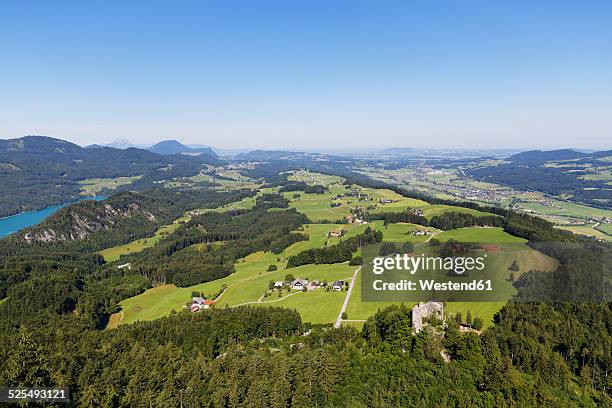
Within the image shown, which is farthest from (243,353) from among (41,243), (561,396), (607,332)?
(41,243)

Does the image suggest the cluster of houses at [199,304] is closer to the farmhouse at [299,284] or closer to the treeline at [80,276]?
the farmhouse at [299,284]

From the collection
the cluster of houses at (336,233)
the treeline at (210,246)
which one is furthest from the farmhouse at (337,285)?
the cluster of houses at (336,233)

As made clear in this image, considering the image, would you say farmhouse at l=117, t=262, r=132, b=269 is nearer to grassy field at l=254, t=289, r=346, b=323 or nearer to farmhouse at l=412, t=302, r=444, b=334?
grassy field at l=254, t=289, r=346, b=323

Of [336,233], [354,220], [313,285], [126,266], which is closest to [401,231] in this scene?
[336,233]

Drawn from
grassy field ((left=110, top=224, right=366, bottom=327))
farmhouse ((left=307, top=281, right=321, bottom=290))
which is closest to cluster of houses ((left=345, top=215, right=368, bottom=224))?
grassy field ((left=110, top=224, right=366, bottom=327))

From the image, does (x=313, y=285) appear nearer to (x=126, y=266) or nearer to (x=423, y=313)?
(x=423, y=313)

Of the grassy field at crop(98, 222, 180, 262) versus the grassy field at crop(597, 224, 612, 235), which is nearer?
the grassy field at crop(98, 222, 180, 262)
